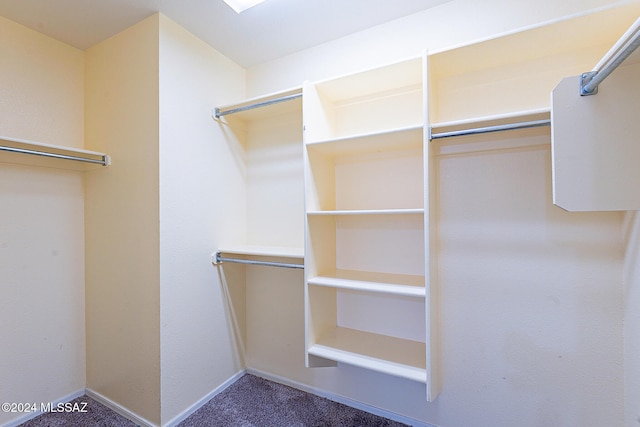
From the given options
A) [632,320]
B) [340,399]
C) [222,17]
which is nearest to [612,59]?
[632,320]

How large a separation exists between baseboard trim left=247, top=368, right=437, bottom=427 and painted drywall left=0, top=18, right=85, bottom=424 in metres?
1.30

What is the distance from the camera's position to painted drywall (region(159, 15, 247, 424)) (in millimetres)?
1662

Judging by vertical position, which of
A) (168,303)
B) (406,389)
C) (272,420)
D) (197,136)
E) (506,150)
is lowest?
(272,420)

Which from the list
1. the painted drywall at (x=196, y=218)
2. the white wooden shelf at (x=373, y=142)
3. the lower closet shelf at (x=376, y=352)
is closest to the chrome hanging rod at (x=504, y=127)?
the white wooden shelf at (x=373, y=142)

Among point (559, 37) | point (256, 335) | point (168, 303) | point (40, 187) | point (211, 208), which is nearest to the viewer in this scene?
point (559, 37)

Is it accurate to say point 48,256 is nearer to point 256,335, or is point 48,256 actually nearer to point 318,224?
point 256,335

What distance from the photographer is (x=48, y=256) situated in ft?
5.94

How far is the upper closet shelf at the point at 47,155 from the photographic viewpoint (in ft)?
4.87

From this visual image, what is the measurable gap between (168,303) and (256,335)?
2.67 ft

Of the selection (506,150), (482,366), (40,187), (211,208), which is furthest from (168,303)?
(506,150)

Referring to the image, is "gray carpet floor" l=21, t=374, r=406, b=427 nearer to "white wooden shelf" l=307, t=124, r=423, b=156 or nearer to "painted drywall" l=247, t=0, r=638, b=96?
"white wooden shelf" l=307, t=124, r=423, b=156

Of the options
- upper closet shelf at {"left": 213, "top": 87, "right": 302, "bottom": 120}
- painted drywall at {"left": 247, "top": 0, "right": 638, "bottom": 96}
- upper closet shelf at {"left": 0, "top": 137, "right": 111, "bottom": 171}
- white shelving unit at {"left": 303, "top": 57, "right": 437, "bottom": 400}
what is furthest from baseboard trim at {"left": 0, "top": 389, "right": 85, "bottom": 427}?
painted drywall at {"left": 247, "top": 0, "right": 638, "bottom": 96}

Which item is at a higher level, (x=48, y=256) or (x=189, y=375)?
(x=48, y=256)

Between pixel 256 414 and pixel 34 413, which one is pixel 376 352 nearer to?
pixel 256 414
